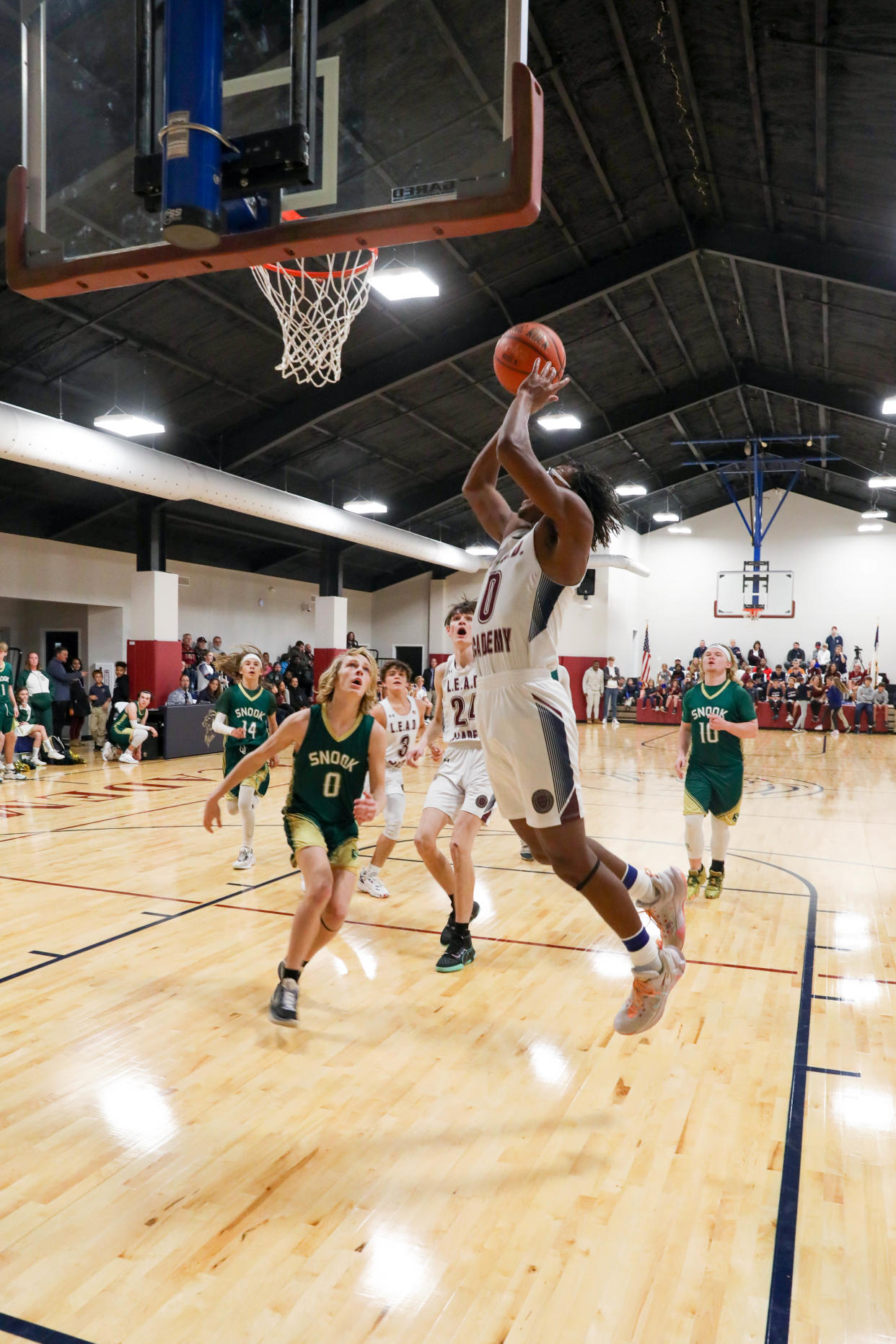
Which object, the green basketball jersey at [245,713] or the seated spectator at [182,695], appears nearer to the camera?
the green basketball jersey at [245,713]

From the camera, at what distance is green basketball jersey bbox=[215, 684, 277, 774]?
24.8 ft

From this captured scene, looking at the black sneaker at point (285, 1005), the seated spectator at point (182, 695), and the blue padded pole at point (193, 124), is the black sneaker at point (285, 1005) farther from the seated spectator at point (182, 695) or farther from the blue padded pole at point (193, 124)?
the seated spectator at point (182, 695)

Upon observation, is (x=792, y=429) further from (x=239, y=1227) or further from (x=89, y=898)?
(x=239, y=1227)

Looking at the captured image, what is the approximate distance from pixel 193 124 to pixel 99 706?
14674 mm

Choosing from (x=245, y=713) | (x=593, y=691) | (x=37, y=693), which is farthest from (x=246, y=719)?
(x=593, y=691)

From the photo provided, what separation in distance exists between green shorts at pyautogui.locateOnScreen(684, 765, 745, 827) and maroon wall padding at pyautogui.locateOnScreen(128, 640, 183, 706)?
12510mm

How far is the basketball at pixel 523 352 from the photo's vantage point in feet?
11.6

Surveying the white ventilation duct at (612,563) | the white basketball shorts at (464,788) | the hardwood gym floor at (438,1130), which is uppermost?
the white ventilation duct at (612,563)

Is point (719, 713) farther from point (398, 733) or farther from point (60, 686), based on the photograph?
point (60, 686)

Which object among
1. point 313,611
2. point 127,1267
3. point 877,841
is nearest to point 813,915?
point 877,841

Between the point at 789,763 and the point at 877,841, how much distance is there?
7.82 metres

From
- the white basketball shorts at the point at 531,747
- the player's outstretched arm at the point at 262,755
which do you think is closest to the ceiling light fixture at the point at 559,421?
the player's outstretched arm at the point at 262,755

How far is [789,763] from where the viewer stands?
1667cm

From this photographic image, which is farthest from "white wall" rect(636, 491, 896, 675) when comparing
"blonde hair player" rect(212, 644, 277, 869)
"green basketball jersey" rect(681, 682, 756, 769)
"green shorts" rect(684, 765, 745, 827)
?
"green shorts" rect(684, 765, 745, 827)
